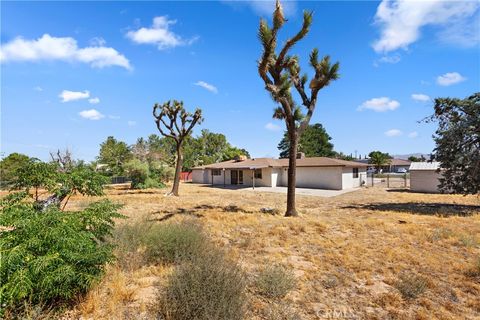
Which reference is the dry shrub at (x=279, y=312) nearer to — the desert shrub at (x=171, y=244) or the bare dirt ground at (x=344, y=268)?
the bare dirt ground at (x=344, y=268)

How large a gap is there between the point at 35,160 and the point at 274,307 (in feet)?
18.5

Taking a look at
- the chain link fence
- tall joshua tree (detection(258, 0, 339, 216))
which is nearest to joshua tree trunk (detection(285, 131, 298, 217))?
tall joshua tree (detection(258, 0, 339, 216))

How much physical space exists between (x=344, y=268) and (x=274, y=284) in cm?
240

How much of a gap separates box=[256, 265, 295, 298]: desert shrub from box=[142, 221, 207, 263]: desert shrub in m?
1.75

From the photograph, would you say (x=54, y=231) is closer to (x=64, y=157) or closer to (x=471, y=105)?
(x=471, y=105)

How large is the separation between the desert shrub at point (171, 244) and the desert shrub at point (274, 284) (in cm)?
175

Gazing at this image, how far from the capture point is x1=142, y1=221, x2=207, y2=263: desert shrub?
6.50 meters

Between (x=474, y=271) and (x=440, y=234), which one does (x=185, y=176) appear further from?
(x=474, y=271)

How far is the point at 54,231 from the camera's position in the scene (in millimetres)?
3896

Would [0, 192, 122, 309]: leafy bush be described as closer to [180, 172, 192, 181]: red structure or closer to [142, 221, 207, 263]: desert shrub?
[142, 221, 207, 263]: desert shrub

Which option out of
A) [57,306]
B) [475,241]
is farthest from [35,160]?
[475,241]

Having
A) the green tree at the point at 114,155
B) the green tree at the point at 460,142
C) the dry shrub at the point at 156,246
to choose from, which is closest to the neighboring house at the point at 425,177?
the green tree at the point at 460,142

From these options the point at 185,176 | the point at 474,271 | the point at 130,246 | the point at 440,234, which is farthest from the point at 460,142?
the point at 185,176

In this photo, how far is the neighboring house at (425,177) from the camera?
25.0 m
